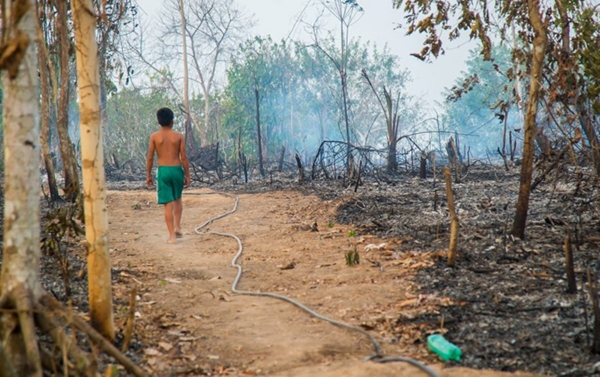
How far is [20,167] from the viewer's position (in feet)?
10.5

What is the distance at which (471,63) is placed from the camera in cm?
5909

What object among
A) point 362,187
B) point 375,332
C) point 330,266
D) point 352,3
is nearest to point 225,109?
point 352,3

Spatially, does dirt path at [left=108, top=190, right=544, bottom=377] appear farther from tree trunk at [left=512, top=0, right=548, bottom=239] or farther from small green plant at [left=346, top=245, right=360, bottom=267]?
tree trunk at [left=512, top=0, right=548, bottom=239]

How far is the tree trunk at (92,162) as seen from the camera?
375 cm

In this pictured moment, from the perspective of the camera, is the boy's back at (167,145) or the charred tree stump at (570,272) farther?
the boy's back at (167,145)

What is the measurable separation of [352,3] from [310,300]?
16.8 m

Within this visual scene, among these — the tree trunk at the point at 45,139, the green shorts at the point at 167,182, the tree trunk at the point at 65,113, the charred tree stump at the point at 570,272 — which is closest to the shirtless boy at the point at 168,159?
the green shorts at the point at 167,182

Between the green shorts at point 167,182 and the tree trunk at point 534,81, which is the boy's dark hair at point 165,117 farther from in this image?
the tree trunk at point 534,81

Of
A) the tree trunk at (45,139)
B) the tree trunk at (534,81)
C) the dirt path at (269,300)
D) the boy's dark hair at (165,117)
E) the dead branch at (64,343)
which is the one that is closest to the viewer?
the dead branch at (64,343)

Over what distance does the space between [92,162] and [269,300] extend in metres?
2.41

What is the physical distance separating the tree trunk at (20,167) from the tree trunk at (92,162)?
50 centimetres

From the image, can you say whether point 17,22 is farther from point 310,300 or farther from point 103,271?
point 310,300

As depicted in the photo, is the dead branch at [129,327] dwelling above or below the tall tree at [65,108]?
below

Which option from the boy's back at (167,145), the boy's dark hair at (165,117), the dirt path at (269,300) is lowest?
the dirt path at (269,300)
